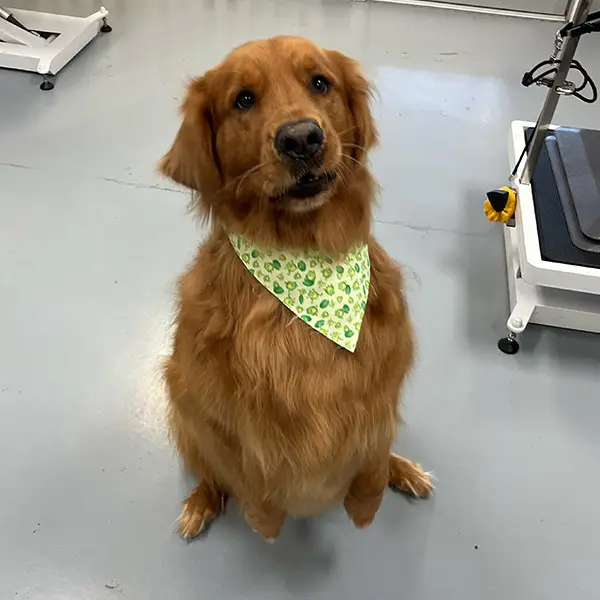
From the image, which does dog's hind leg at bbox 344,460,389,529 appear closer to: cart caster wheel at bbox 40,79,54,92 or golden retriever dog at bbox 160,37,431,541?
golden retriever dog at bbox 160,37,431,541

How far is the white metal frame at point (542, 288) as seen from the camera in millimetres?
1764

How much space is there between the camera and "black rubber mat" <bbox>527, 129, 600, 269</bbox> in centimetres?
180

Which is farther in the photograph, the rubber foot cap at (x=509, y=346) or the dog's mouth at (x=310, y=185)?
the rubber foot cap at (x=509, y=346)

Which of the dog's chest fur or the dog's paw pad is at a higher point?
the dog's chest fur

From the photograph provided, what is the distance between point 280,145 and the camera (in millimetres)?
986

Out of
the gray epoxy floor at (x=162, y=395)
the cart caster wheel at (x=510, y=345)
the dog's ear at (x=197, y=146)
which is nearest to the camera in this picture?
the dog's ear at (x=197, y=146)

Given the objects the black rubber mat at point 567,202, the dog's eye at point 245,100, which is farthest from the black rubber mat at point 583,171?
the dog's eye at point 245,100

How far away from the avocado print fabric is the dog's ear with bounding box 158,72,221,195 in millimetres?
115

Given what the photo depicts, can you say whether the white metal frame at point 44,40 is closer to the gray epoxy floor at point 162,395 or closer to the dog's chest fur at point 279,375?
the gray epoxy floor at point 162,395

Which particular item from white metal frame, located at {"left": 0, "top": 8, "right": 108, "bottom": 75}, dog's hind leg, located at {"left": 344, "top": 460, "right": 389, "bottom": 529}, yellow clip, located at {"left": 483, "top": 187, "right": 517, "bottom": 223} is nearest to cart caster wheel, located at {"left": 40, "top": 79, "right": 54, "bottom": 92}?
white metal frame, located at {"left": 0, "top": 8, "right": 108, "bottom": 75}

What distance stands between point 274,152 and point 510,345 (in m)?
1.17

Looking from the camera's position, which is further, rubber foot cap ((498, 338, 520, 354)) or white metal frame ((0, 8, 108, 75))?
white metal frame ((0, 8, 108, 75))

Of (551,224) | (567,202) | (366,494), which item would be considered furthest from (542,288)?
(366,494)

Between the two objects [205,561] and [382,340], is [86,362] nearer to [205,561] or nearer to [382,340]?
[205,561]
